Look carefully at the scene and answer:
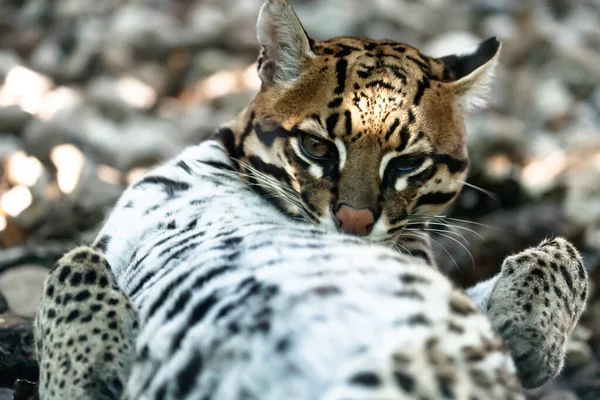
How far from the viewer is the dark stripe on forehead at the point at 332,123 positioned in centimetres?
534

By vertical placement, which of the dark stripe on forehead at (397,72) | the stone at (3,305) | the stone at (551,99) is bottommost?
the stone at (551,99)

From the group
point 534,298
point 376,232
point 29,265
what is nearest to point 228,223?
point 376,232

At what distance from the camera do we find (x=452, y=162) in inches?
226

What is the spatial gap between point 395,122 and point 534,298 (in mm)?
1263

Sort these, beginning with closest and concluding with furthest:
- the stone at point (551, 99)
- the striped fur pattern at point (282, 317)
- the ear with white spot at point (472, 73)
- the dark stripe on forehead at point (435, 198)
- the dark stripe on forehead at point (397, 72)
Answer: the striped fur pattern at point (282, 317) → the dark stripe on forehead at point (397, 72) → the dark stripe on forehead at point (435, 198) → the ear with white spot at point (472, 73) → the stone at point (551, 99)

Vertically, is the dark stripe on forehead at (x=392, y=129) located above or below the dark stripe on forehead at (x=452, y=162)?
above

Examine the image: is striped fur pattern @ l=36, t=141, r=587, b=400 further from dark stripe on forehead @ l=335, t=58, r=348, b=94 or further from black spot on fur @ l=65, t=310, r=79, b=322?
dark stripe on forehead @ l=335, t=58, r=348, b=94

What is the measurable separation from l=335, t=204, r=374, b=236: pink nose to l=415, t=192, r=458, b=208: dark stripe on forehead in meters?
0.62

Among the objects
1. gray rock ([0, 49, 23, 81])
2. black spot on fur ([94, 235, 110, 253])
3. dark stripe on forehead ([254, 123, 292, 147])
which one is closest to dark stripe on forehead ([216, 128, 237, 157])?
dark stripe on forehead ([254, 123, 292, 147])

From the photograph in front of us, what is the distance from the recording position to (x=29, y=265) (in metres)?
8.08

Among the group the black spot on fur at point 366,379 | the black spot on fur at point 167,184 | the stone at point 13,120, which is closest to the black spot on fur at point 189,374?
the black spot on fur at point 366,379

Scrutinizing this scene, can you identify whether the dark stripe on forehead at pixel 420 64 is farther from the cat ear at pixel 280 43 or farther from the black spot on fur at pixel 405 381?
the black spot on fur at pixel 405 381

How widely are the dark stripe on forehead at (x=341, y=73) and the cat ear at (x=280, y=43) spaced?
0.20 metres

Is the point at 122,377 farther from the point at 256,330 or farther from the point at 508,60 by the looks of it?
the point at 508,60
